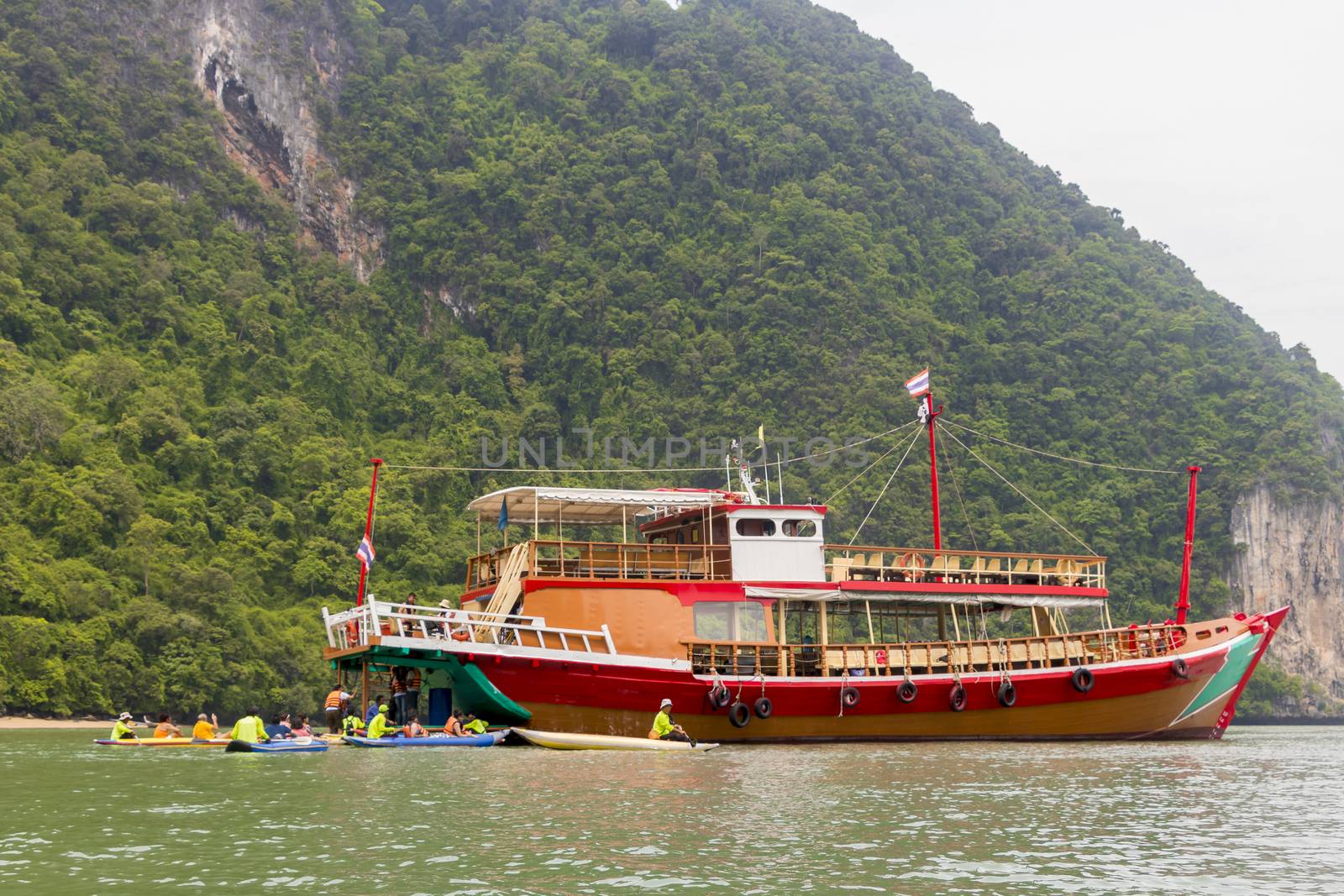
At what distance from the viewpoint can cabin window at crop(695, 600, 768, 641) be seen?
88.5 feet

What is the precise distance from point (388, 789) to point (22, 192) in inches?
2599

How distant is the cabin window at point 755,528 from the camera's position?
27.8m

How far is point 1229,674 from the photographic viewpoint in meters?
28.7

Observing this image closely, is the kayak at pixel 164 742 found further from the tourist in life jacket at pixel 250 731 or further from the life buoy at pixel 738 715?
the life buoy at pixel 738 715

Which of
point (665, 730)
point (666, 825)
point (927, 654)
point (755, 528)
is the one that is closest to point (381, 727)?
point (665, 730)

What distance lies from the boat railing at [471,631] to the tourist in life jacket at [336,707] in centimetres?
92

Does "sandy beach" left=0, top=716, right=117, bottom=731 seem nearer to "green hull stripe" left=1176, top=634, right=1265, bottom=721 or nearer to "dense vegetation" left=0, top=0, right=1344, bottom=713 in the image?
"dense vegetation" left=0, top=0, right=1344, bottom=713

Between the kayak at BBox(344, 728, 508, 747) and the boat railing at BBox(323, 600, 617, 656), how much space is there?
159 cm

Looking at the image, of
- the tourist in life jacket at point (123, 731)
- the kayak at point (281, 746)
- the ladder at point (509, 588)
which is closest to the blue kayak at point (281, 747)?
the kayak at point (281, 746)

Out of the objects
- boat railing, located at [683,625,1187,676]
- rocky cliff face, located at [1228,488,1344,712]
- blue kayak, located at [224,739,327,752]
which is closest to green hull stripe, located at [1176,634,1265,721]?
boat railing, located at [683,625,1187,676]

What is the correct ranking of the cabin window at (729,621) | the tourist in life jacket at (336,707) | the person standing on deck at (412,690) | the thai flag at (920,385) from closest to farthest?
the person standing on deck at (412,690) → the tourist in life jacket at (336,707) → the cabin window at (729,621) → the thai flag at (920,385)

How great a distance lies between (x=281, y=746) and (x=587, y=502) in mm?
7350

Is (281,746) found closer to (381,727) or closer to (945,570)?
(381,727)

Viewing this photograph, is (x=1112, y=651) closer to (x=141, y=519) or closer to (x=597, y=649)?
(x=597, y=649)
